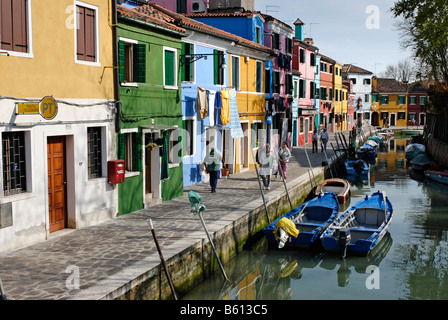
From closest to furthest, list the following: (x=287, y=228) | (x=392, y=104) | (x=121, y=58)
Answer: (x=121, y=58) → (x=287, y=228) → (x=392, y=104)

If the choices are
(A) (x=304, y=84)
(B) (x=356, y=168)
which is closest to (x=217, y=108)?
(B) (x=356, y=168)

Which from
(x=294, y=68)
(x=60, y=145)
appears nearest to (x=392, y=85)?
(x=294, y=68)

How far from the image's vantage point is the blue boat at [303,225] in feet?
47.9

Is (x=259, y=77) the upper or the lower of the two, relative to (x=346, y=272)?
upper

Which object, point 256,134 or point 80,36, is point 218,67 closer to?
point 256,134

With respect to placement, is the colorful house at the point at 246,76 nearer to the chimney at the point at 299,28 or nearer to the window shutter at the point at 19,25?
the window shutter at the point at 19,25

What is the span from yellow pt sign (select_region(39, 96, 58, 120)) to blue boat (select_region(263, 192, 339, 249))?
22.5 feet

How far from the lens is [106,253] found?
416 inches

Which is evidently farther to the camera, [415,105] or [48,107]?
[415,105]

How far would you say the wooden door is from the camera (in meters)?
11.9

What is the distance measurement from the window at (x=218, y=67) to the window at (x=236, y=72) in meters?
1.80

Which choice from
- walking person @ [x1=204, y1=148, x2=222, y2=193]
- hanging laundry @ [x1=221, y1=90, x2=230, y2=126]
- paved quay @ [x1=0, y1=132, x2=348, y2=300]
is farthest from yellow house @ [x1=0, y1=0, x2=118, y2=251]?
hanging laundry @ [x1=221, y1=90, x2=230, y2=126]

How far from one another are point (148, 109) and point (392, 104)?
74.7 m

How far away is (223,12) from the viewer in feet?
98.4
